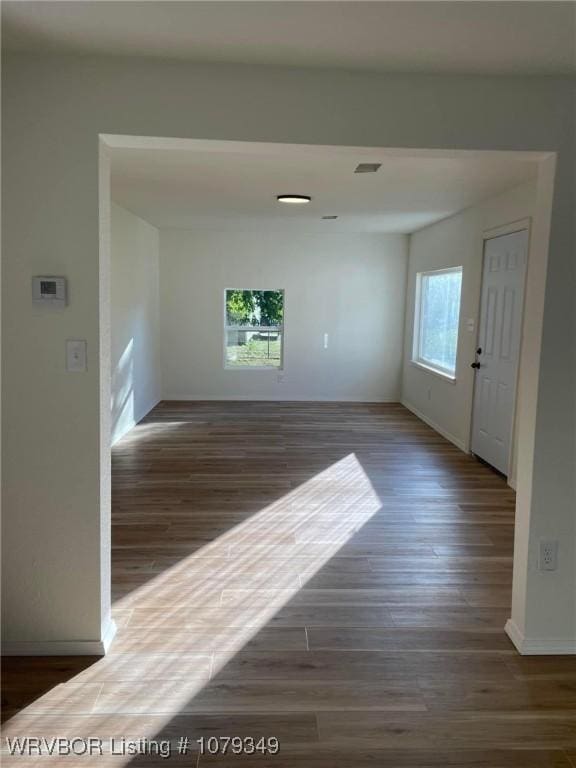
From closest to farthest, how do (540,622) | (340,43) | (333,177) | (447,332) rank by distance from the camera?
1. (340,43)
2. (540,622)
3. (333,177)
4. (447,332)

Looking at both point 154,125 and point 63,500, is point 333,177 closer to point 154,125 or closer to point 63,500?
point 154,125

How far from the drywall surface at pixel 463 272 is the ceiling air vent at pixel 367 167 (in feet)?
4.29

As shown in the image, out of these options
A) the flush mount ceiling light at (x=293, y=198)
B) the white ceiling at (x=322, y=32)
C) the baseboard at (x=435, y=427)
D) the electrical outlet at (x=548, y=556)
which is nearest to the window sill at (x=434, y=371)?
the baseboard at (x=435, y=427)

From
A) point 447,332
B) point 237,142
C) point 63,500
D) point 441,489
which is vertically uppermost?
point 237,142

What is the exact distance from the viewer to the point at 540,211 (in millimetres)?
2250

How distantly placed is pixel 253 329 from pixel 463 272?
10.7ft

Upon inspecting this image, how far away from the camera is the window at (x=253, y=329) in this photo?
793 cm

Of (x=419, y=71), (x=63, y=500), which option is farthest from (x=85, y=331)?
(x=419, y=71)

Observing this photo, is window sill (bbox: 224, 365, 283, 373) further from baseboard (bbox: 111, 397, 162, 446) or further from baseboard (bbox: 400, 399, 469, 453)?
baseboard (bbox: 400, 399, 469, 453)

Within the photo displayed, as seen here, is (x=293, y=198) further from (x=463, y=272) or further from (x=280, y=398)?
(x=280, y=398)

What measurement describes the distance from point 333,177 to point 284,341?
387 centimetres

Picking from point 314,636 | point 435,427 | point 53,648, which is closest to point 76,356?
point 53,648

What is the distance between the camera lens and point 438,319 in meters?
6.89

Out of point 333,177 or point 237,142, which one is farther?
point 333,177
